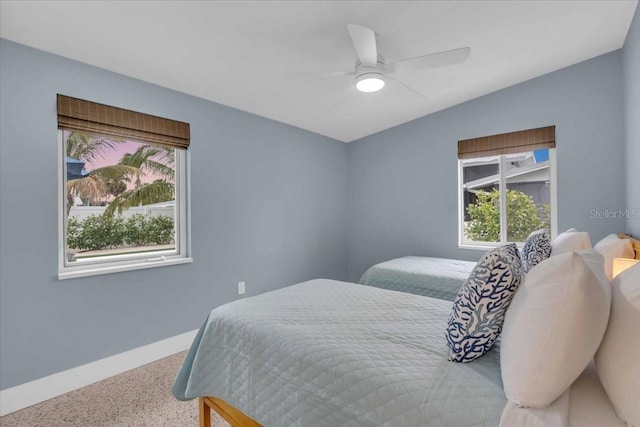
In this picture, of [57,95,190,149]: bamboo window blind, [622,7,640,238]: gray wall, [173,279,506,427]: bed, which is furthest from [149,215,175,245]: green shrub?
[622,7,640,238]: gray wall

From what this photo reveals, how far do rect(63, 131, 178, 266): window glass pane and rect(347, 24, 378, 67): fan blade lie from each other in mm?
1841

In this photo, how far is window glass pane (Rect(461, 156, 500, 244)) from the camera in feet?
11.8

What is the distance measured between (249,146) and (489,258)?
269 cm

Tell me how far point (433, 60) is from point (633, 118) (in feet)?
5.58

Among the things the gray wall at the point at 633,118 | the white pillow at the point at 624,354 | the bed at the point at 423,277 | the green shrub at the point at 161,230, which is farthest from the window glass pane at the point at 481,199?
the green shrub at the point at 161,230

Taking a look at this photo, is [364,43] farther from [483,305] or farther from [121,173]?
[121,173]

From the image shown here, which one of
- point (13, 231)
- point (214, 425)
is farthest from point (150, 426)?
point (13, 231)

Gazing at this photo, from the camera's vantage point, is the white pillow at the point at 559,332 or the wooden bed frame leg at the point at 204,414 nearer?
the white pillow at the point at 559,332

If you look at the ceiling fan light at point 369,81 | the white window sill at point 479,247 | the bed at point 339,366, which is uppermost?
the ceiling fan light at point 369,81

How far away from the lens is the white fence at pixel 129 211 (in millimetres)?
2318

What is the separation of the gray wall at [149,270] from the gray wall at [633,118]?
9.71 ft

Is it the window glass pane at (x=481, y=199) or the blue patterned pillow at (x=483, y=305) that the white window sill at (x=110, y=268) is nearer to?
the blue patterned pillow at (x=483, y=305)

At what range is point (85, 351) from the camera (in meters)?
2.24

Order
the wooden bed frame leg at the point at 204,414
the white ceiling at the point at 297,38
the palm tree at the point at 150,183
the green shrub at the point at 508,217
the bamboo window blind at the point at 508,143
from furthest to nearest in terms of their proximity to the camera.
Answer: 1. the green shrub at the point at 508,217
2. the bamboo window blind at the point at 508,143
3. the palm tree at the point at 150,183
4. the white ceiling at the point at 297,38
5. the wooden bed frame leg at the point at 204,414
